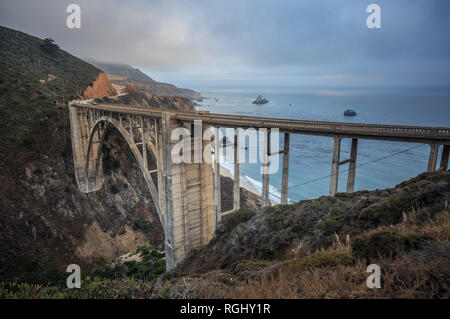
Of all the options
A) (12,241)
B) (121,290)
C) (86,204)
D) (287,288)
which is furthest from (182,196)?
(86,204)

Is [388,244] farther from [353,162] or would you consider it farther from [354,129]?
[354,129]

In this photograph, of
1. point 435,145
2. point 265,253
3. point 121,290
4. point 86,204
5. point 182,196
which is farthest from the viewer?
point 86,204

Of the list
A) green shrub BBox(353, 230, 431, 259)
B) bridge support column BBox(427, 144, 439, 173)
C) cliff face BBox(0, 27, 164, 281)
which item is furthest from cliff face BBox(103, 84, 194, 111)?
green shrub BBox(353, 230, 431, 259)

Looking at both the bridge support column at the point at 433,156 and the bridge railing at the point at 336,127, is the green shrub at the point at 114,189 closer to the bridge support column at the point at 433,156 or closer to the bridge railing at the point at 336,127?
the bridge railing at the point at 336,127

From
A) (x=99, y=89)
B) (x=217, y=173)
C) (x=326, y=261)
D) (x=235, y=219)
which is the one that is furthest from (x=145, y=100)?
(x=326, y=261)

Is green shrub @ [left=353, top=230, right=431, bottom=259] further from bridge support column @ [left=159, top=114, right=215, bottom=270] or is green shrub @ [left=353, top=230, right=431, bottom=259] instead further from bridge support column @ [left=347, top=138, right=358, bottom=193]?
bridge support column @ [left=159, top=114, right=215, bottom=270]

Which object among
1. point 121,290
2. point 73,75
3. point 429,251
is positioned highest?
point 73,75

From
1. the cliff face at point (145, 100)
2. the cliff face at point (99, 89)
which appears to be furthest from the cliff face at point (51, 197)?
the cliff face at point (145, 100)

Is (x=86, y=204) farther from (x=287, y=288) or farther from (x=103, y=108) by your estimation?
(x=287, y=288)
